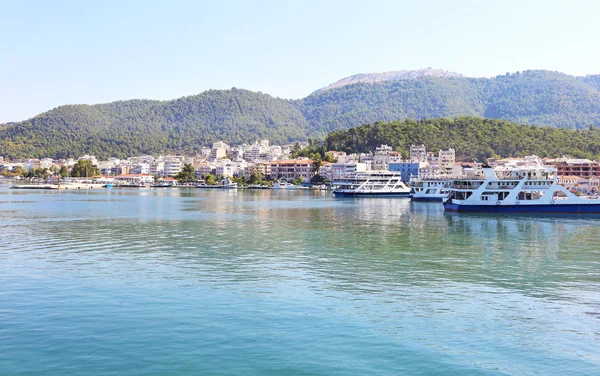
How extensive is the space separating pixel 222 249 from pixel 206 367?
1750 cm

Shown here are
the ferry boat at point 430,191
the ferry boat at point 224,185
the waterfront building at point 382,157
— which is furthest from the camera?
the ferry boat at point 224,185

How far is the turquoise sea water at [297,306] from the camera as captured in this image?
1260cm

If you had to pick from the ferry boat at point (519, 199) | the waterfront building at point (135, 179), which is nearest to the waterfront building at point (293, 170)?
the waterfront building at point (135, 179)

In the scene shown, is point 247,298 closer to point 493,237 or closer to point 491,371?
point 491,371

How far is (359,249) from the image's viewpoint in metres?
29.7

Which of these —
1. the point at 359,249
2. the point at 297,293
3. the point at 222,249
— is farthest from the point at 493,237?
the point at 297,293

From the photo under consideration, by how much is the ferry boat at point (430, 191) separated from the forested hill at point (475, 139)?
237ft

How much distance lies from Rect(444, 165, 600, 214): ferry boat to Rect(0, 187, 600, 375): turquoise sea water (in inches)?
932

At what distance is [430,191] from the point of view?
85.7 m

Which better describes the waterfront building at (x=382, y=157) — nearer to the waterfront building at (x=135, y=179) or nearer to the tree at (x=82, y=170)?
the waterfront building at (x=135, y=179)

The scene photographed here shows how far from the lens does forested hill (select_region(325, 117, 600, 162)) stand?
151 m

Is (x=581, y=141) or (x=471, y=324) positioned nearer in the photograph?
(x=471, y=324)

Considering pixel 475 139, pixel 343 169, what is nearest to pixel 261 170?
pixel 343 169

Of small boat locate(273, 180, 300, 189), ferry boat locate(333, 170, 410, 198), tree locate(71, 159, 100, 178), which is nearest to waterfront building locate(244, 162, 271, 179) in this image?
small boat locate(273, 180, 300, 189)
